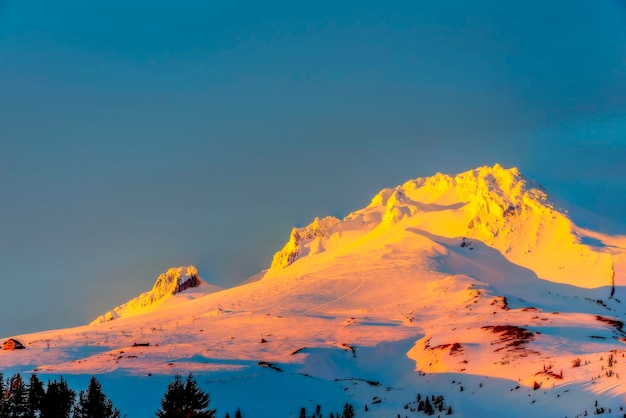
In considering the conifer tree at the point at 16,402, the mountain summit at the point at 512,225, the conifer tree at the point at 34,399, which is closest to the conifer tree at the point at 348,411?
the conifer tree at the point at 34,399

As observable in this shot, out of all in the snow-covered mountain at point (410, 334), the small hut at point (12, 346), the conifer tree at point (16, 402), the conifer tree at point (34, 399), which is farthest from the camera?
the small hut at point (12, 346)

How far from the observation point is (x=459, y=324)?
7312 cm

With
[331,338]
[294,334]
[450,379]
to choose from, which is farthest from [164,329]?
[450,379]

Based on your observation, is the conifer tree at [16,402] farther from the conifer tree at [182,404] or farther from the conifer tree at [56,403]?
the conifer tree at [182,404]

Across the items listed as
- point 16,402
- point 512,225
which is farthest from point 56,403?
point 512,225

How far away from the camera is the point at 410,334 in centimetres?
7450

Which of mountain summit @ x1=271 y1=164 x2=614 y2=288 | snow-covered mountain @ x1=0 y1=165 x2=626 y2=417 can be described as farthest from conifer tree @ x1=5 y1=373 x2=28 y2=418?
mountain summit @ x1=271 y1=164 x2=614 y2=288

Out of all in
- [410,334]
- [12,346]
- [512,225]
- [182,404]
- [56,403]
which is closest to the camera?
[182,404]

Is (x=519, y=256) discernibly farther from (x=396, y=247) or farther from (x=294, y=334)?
(x=294, y=334)

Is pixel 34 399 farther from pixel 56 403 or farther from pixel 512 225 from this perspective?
pixel 512 225

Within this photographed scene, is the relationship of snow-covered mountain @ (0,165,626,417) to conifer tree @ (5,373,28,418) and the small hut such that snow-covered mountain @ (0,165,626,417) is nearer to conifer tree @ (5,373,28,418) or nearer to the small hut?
the small hut

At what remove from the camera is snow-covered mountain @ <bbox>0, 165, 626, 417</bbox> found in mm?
38031

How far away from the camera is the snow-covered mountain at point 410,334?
38.0 metres

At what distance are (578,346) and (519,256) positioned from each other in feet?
309
